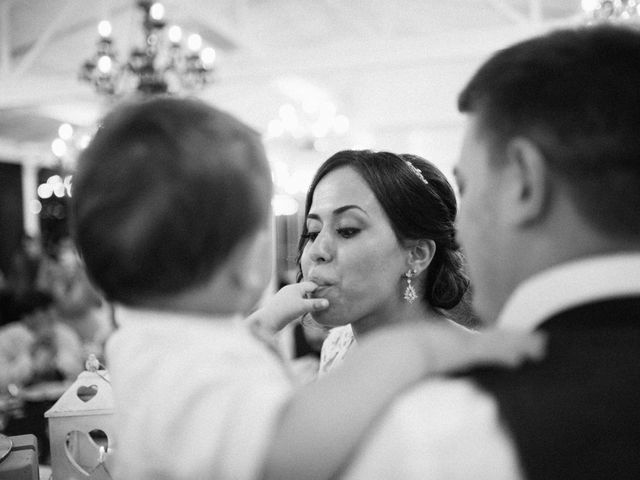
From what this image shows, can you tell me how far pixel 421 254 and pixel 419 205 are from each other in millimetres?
127

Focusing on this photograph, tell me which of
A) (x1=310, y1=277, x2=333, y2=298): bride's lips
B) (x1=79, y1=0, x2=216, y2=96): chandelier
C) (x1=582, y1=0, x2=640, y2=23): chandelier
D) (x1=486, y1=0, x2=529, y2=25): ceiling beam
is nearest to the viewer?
(x1=310, y1=277, x2=333, y2=298): bride's lips

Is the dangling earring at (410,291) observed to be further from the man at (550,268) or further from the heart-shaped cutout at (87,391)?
the man at (550,268)

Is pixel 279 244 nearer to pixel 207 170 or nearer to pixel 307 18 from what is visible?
pixel 307 18

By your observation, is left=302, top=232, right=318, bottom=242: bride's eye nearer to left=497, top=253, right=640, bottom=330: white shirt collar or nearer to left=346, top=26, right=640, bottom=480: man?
left=346, top=26, right=640, bottom=480: man

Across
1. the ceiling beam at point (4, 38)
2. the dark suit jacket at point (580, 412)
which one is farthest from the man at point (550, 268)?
the ceiling beam at point (4, 38)

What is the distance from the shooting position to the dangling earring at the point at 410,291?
66.3 inches

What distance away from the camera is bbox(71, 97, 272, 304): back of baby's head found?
0.72 m

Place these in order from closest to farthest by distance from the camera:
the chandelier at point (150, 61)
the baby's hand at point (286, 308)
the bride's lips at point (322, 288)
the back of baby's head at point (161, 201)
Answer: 1. the back of baby's head at point (161, 201)
2. the baby's hand at point (286, 308)
3. the bride's lips at point (322, 288)
4. the chandelier at point (150, 61)

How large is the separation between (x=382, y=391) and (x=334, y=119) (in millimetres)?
8319

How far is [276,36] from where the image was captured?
803cm

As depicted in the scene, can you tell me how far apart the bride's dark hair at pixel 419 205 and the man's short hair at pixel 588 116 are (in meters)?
0.95

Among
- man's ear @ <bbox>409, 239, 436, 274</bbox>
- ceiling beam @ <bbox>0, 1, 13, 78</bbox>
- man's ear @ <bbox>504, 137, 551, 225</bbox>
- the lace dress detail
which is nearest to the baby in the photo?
man's ear @ <bbox>504, 137, 551, 225</bbox>

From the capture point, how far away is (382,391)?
1.93ft

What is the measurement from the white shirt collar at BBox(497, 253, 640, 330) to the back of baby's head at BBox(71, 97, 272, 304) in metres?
0.31
